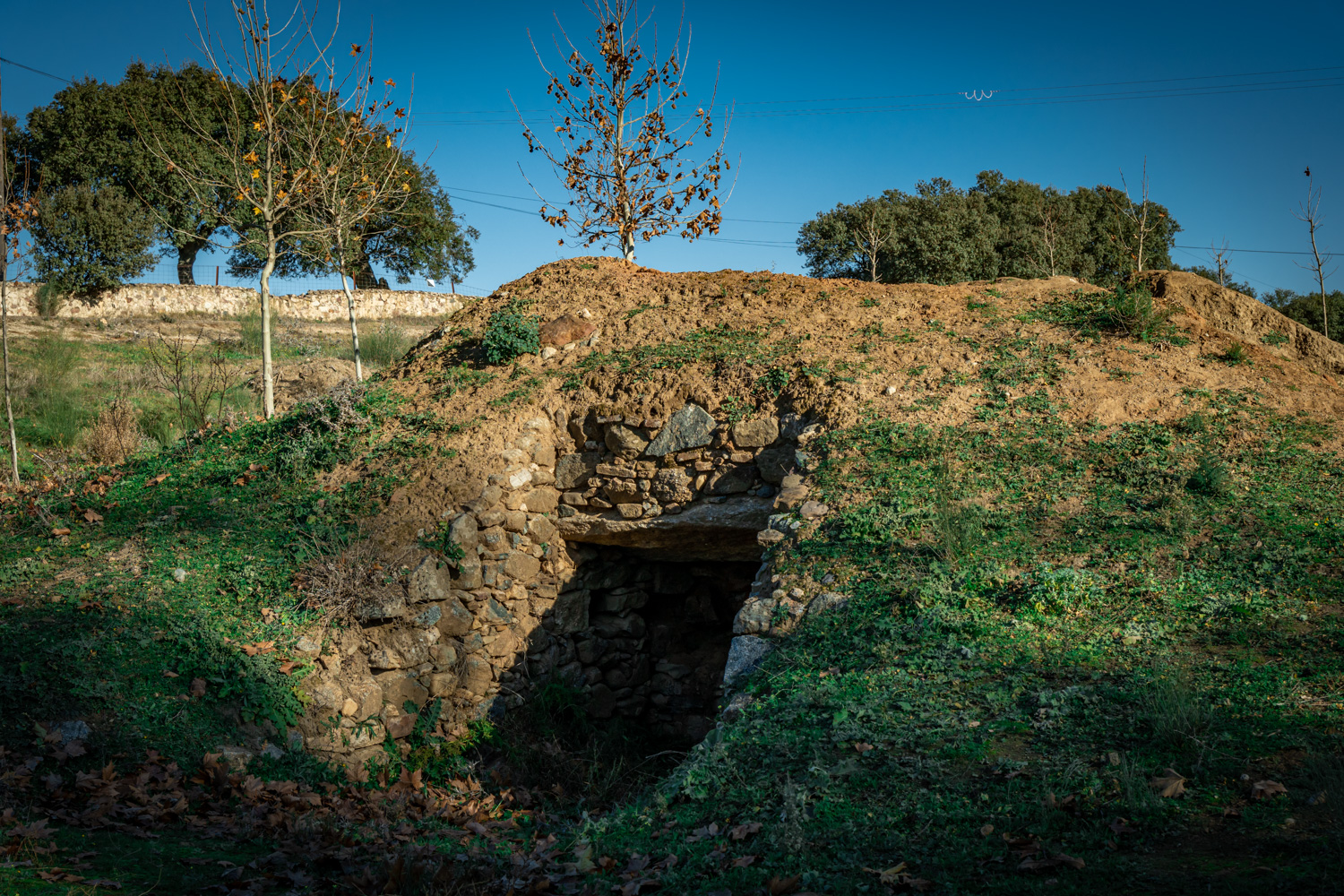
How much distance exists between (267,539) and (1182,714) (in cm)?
705

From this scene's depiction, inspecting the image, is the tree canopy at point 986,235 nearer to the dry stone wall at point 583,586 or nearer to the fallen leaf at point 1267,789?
the dry stone wall at point 583,586

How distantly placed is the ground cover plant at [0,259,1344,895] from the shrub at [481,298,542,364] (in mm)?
233

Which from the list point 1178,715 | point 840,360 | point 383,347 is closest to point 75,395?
point 383,347

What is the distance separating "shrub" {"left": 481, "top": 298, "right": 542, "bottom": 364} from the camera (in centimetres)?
887

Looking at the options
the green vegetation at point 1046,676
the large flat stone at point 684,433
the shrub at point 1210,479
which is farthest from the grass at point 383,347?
the shrub at point 1210,479

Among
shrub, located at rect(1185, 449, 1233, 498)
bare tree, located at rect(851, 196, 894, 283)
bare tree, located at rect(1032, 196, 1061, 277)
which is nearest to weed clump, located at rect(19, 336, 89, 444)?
shrub, located at rect(1185, 449, 1233, 498)

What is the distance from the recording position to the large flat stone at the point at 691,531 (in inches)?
285

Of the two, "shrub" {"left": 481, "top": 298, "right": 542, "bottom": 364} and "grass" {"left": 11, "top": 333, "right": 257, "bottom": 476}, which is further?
"grass" {"left": 11, "top": 333, "right": 257, "bottom": 476}

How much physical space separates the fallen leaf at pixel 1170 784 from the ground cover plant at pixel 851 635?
0.10 ft

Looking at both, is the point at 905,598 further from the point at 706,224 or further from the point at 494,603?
the point at 706,224

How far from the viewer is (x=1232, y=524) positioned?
559 centimetres

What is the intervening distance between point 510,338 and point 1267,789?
7464mm

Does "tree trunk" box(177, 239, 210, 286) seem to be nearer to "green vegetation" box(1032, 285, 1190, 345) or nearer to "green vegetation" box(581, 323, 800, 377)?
"green vegetation" box(581, 323, 800, 377)

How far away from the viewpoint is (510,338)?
349 inches
